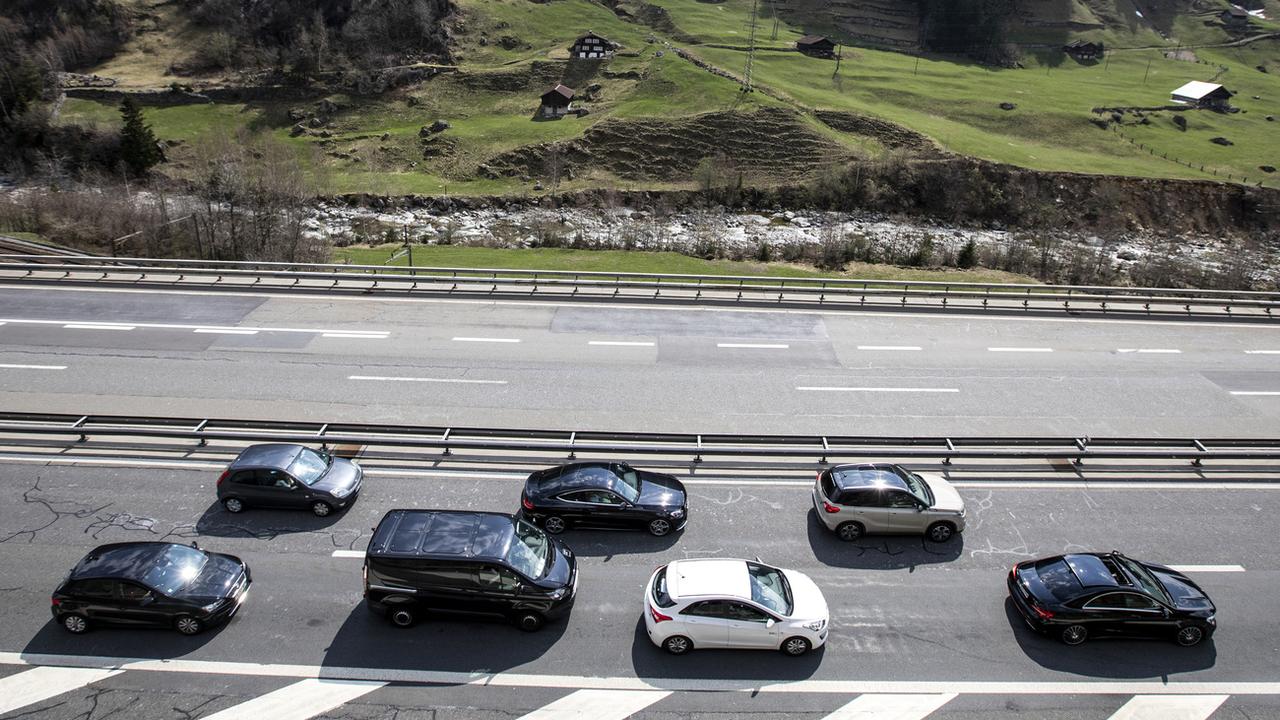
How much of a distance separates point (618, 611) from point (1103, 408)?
55.8 feet

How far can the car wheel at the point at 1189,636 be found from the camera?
13008mm

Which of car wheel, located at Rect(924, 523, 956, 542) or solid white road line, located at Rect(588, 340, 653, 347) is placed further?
solid white road line, located at Rect(588, 340, 653, 347)

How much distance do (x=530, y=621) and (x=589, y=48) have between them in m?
85.6

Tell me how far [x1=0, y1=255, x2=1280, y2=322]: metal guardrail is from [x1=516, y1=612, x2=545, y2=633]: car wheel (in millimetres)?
17917

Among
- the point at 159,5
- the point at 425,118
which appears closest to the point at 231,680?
the point at 425,118

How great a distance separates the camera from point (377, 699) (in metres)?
11.8

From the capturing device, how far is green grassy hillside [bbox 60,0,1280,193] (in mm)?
69625

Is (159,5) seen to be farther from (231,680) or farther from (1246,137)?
(1246,137)

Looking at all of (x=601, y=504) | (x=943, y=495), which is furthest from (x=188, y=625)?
(x=943, y=495)

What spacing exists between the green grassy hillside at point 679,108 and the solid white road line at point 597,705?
191 feet

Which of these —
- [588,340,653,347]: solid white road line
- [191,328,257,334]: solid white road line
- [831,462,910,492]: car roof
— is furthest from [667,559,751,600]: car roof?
[191,328,257,334]: solid white road line

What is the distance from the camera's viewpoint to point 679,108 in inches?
2958

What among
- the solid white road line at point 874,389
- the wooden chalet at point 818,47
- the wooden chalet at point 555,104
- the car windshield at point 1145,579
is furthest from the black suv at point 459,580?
the wooden chalet at point 818,47

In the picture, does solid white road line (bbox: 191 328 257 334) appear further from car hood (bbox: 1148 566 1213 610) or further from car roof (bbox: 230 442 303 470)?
car hood (bbox: 1148 566 1213 610)
